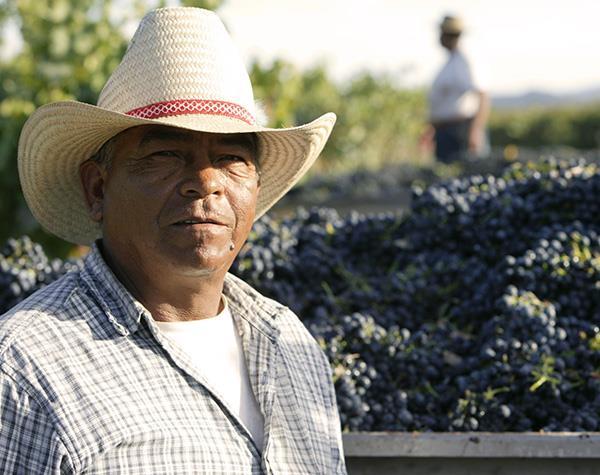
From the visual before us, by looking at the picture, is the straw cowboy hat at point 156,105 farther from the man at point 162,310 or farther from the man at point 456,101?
the man at point 456,101

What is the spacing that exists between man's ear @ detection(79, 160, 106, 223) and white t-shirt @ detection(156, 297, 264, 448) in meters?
0.32

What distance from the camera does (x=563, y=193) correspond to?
11.7 ft

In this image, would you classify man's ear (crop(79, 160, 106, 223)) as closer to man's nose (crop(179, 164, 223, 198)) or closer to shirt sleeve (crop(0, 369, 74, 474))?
man's nose (crop(179, 164, 223, 198))

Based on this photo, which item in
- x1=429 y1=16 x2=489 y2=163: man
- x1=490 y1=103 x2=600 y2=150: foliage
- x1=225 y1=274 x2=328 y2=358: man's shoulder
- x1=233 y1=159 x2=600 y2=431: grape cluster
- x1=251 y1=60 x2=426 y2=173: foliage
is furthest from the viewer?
x1=490 y1=103 x2=600 y2=150: foliage

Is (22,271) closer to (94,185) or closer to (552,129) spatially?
(94,185)

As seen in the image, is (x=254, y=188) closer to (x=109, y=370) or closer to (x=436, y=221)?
(x=109, y=370)

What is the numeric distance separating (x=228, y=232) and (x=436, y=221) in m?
1.73

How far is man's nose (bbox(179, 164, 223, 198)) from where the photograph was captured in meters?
2.04

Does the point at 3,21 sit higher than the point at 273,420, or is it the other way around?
the point at 3,21

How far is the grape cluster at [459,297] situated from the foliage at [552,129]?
19.3m

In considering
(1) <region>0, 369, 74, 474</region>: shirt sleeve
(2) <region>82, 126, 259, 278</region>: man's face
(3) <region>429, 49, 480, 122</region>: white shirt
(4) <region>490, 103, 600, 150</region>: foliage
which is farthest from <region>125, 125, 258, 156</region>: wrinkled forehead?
(4) <region>490, 103, 600, 150</region>: foliage

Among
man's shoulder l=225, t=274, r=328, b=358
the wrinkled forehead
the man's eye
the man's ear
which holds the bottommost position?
man's shoulder l=225, t=274, r=328, b=358

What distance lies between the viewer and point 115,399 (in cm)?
190

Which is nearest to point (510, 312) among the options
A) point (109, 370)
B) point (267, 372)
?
point (267, 372)
